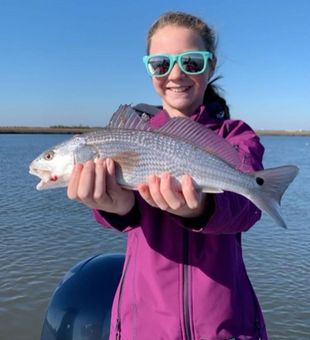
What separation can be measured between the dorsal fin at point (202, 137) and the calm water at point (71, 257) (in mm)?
6760

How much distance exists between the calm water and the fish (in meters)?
6.50

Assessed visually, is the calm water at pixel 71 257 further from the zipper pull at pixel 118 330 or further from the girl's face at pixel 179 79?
the girl's face at pixel 179 79

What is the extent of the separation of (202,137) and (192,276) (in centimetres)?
91

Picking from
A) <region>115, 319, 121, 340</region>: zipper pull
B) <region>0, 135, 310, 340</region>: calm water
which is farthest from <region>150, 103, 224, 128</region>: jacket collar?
<region>0, 135, 310, 340</region>: calm water

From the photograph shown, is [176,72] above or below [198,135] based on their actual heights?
above

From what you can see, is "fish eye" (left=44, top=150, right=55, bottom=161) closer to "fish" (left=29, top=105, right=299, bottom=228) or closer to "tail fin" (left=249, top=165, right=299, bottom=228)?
"fish" (left=29, top=105, right=299, bottom=228)

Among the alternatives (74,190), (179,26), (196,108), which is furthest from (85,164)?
(179,26)

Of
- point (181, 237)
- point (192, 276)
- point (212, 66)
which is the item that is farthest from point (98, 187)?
point (212, 66)

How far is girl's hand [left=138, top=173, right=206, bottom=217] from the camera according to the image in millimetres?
2598

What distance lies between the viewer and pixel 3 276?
10906 mm

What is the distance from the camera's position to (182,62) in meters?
3.13

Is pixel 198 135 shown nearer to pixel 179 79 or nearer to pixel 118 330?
pixel 179 79

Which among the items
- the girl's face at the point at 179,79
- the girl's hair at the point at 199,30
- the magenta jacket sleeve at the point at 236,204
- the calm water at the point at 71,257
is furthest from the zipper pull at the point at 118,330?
the calm water at the point at 71,257

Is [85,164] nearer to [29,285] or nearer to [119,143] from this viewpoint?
[119,143]
